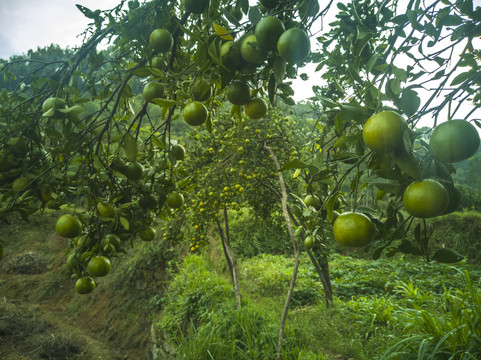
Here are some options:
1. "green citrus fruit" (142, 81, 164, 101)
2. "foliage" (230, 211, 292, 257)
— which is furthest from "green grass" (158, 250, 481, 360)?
"green citrus fruit" (142, 81, 164, 101)

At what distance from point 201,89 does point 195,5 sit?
0.91 feet

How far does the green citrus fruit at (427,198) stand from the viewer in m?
0.61

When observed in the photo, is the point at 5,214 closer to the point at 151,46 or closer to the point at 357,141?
the point at 151,46

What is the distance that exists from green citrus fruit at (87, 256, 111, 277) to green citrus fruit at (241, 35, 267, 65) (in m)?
1.00

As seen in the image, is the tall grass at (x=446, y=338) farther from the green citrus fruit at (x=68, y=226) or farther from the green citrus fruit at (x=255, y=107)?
the green citrus fruit at (x=68, y=226)

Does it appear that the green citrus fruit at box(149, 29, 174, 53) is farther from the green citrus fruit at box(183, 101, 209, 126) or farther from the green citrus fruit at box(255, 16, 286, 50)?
the green citrus fruit at box(255, 16, 286, 50)

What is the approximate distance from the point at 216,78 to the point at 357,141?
0.42m

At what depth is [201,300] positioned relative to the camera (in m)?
4.48

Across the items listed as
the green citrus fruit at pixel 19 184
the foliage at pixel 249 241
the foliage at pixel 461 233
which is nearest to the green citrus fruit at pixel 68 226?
the green citrus fruit at pixel 19 184

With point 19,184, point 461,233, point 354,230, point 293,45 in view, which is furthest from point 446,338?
point 461,233

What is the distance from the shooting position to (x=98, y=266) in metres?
1.25

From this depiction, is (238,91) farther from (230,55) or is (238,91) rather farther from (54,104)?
(54,104)

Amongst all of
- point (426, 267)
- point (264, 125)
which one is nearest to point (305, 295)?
point (264, 125)

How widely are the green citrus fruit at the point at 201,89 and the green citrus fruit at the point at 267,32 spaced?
0.20 meters
